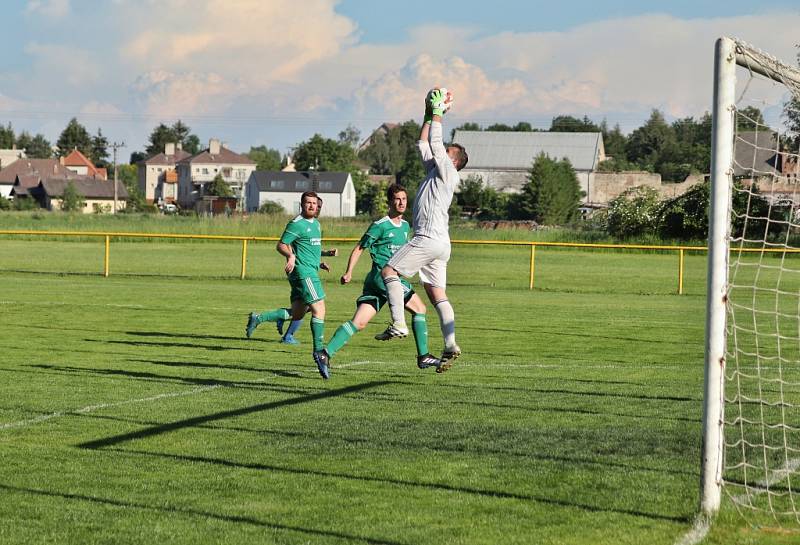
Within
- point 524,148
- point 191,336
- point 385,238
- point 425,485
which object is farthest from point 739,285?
point 524,148

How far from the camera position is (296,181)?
453 ft

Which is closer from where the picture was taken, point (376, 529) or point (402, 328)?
point (376, 529)

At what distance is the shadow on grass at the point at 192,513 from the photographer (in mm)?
5547

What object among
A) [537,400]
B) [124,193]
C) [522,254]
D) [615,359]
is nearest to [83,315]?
[615,359]

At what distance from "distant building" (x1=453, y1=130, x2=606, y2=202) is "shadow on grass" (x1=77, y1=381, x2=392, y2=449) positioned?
118 metres

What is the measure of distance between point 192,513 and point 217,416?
3105 millimetres

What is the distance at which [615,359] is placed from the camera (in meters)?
14.0

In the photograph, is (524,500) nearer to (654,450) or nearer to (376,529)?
(376,529)

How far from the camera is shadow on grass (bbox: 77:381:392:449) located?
26.2 ft

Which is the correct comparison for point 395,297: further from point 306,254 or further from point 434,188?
point 306,254

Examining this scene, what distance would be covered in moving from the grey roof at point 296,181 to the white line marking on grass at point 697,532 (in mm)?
128177

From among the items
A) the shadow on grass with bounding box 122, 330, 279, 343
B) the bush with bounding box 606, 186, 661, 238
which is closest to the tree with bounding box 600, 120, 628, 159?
the bush with bounding box 606, 186, 661, 238

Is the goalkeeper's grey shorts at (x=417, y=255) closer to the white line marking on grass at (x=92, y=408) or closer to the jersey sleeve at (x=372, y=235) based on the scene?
the white line marking on grass at (x=92, y=408)

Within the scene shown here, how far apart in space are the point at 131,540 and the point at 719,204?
3.32m
